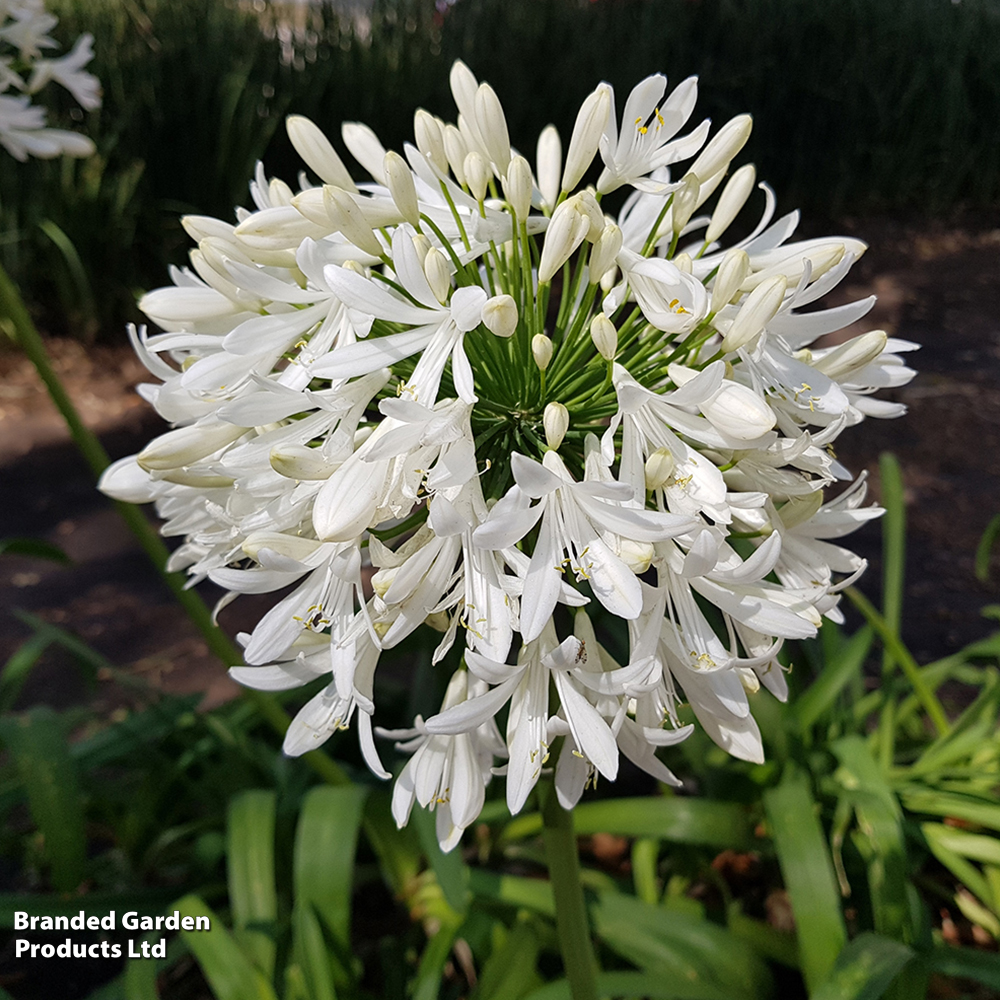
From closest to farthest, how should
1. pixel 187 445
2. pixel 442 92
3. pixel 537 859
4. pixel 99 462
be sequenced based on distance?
1. pixel 187 445
2. pixel 99 462
3. pixel 537 859
4. pixel 442 92

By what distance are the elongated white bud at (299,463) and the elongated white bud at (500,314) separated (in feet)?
0.70

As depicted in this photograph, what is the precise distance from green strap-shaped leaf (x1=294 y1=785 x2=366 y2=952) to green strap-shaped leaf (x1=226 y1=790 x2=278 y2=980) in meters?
0.12

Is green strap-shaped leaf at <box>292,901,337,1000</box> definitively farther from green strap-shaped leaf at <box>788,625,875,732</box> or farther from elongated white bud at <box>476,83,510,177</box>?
elongated white bud at <box>476,83,510,177</box>

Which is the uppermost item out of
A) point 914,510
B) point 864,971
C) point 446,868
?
point 864,971

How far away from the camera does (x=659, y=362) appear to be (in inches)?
34.9

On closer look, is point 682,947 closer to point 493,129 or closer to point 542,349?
point 542,349

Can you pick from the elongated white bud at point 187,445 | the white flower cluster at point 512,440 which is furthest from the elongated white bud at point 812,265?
the elongated white bud at point 187,445

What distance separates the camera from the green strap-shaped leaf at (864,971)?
112 cm

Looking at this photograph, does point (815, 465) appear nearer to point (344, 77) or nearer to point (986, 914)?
point (986, 914)

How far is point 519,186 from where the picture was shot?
0.84 meters

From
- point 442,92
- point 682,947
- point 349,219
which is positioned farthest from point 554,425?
point 442,92

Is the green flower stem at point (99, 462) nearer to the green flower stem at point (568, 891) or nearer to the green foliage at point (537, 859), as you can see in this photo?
the green foliage at point (537, 859)

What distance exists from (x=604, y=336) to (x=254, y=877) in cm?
128

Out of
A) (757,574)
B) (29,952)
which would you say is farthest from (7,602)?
(757,574)
